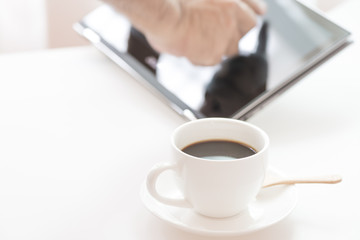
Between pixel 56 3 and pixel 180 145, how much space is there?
106cm

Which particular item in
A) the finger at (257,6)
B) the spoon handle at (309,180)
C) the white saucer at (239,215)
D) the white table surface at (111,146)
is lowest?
the white table surface at (111,146)

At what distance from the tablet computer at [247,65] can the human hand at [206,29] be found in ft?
0.04

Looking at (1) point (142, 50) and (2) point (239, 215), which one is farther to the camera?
(1) point (142, 50)

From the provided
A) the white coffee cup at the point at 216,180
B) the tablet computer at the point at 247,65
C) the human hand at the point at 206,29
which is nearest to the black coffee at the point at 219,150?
the white coffee cup at the point at 216,180

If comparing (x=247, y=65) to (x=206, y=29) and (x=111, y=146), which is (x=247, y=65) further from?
(x=111, y=146)

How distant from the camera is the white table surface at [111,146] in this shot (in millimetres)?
534

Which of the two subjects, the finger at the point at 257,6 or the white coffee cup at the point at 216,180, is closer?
the white coffee cup at the point at 216,180

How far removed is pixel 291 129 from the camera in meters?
0.73

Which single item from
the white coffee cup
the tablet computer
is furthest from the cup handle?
the tablet computer

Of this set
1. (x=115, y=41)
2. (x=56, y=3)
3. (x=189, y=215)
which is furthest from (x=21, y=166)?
(x=56, y=3)

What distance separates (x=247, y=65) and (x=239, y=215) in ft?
1.03

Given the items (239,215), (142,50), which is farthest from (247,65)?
(239,215)

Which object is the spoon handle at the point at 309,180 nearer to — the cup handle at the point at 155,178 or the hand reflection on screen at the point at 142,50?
the cup handle at the point at 155,178

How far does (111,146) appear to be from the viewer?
0.69 metres
